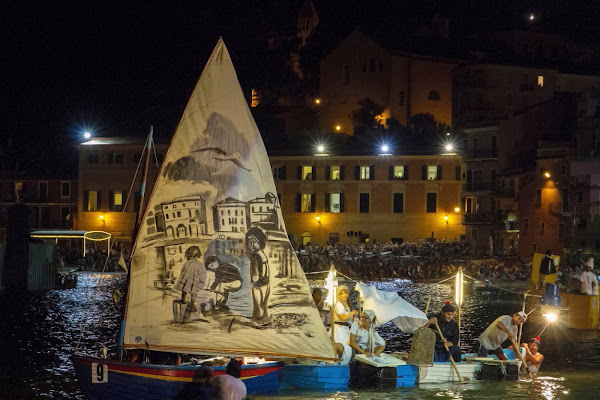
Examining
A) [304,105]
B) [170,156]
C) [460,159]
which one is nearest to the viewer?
[170,156]

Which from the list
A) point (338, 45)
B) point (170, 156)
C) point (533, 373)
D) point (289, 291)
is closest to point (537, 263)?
point (533, 373)

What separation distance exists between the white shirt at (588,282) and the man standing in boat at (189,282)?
19608mm

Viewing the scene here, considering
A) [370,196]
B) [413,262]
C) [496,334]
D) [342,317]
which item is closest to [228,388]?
[342,317]

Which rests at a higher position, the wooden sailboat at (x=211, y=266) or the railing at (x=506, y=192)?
the railing at (x=506, y=192)

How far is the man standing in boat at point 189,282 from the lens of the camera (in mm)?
18859

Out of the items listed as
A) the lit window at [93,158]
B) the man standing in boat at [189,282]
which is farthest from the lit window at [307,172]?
the man standing in boat at [189,282]

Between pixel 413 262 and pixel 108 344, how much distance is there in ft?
117

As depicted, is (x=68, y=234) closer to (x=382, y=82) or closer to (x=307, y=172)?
(x=307, y=172)

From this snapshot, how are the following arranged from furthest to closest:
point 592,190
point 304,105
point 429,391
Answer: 1. point 304,105
2. point 592,190
3. point 429,391

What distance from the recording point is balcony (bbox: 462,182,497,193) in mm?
78562

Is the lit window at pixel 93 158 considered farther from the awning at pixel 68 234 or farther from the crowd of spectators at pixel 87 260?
the awning at pixel 68 234

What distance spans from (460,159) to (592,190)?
23.9 metres

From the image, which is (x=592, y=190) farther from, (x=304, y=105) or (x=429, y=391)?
(x=304, y=105)

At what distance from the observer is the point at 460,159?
8206cm
